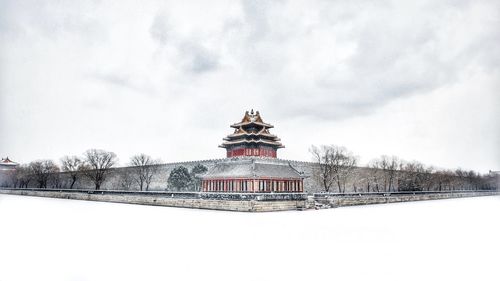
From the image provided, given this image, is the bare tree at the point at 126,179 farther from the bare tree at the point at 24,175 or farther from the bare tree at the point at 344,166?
the bare tree at the point at 344,166

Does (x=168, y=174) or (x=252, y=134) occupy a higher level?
(x=252, y=134)

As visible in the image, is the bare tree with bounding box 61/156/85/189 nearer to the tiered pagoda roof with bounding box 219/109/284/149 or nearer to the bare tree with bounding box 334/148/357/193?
the tiered pagoda roof with bounding box 219/109/284/149

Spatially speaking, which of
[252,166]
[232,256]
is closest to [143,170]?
[252,166]

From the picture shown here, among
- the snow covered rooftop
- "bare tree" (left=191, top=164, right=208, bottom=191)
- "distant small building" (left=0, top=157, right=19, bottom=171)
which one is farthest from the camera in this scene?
"distant small building" (left=0, top=157, right=19, bottom=171)

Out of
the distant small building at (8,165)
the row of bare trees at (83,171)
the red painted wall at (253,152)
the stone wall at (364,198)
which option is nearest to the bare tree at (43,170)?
the row of bare trees at (83,171)

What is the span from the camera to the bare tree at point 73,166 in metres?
48.5

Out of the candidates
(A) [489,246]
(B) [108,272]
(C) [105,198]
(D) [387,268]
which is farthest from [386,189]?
(B) [108,272]

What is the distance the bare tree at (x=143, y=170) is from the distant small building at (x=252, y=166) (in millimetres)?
12433

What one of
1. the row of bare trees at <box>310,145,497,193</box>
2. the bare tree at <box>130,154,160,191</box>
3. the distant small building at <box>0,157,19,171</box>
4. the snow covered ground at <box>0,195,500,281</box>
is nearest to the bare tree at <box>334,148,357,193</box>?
the row of bare trees at <box>310,145,497,193</box>

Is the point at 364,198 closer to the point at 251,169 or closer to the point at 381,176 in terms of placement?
the point at 251,169

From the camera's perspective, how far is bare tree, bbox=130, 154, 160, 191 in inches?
1722

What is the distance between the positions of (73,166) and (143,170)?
550 inches

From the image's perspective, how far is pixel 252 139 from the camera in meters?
34.9

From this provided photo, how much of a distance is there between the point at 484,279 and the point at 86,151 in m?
48.8
